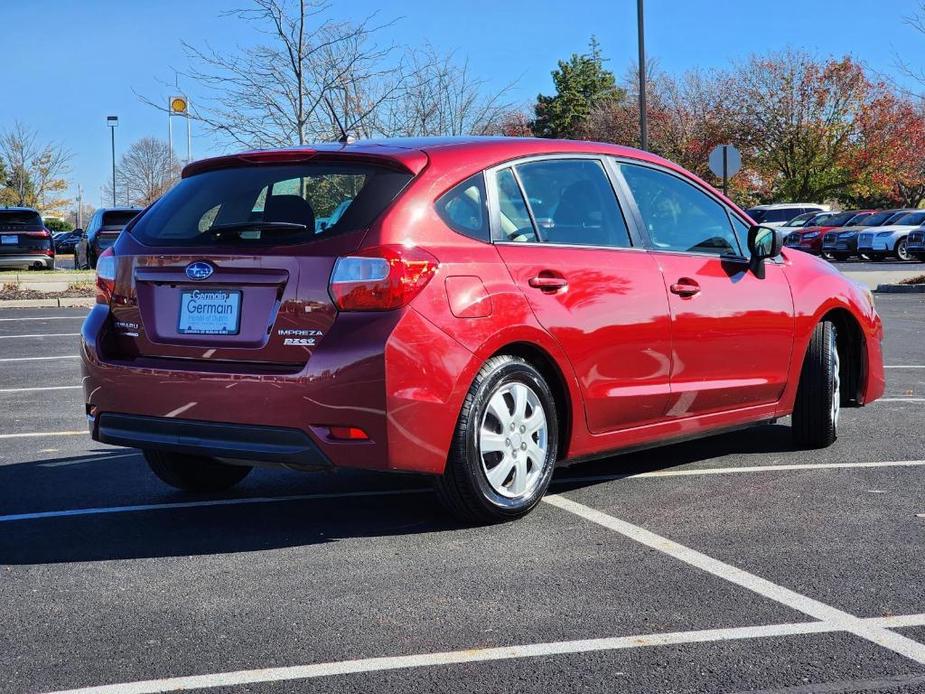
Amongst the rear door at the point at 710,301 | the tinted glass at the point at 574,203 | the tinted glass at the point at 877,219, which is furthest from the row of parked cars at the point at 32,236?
the tinted glass at the point at 877,219

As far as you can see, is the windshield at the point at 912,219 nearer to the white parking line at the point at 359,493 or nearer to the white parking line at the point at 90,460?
the white parking line at the point at 359,493

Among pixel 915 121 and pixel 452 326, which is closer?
pixel 452 326

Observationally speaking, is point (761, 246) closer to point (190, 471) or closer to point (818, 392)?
point (818, 392)

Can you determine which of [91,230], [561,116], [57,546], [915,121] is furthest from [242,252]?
[561,116]

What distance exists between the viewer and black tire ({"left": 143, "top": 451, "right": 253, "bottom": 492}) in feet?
19.7

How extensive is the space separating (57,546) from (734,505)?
2901 millimetres

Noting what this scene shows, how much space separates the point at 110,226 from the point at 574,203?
2114 centimetres

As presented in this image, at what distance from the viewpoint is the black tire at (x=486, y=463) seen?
16.5 ft

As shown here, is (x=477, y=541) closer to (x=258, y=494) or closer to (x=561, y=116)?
(x=258, y=494)

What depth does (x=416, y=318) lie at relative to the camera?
479 centimetres

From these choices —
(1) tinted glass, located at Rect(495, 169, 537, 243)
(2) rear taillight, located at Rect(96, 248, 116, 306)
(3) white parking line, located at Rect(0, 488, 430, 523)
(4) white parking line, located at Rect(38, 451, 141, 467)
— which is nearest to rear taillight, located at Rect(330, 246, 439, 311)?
(1) tinted glass, located at Rect(495, 169, 537, 243)

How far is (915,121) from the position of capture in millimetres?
53031

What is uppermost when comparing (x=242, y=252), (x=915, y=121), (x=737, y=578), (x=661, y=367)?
(x=915, y=121)

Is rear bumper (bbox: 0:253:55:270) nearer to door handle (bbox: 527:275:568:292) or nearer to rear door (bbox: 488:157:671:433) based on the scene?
rear door (bbox: 488:157:671:433)
